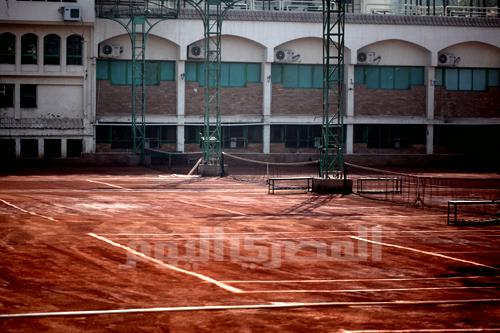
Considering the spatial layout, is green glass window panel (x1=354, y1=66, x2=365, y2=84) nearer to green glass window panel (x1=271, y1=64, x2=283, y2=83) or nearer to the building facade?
the building facade

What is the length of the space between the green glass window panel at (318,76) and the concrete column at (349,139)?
3.51 meters

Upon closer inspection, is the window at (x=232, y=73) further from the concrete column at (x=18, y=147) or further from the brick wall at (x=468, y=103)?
the brick wall at (x=468, y=103)

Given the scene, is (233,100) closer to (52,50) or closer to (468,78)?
(52,50)

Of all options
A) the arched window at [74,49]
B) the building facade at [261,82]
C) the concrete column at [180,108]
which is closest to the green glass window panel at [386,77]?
the building facade at [261,82]

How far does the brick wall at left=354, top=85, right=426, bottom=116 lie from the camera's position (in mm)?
61188

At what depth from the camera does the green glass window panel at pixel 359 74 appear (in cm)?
6091

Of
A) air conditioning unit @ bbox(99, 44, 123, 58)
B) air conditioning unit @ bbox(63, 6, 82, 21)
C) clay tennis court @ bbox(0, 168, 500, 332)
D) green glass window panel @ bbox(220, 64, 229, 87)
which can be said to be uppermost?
air conditioning unit @ bbox(63, 6, 82, 21)

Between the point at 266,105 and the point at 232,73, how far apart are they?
10.5 feet

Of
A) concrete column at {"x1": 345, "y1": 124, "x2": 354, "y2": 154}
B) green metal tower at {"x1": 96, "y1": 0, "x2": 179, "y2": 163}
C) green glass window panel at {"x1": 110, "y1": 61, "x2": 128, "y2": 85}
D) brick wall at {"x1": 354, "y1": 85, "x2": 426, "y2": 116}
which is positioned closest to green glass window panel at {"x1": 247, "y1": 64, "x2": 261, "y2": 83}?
green metal tower at {"x1": 96, "y1": 0, "x2": 179, "y2": 163}

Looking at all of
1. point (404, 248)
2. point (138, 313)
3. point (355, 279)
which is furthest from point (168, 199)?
point (138, 313)

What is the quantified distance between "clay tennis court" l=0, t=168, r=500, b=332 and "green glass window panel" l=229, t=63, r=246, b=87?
88.8 ft

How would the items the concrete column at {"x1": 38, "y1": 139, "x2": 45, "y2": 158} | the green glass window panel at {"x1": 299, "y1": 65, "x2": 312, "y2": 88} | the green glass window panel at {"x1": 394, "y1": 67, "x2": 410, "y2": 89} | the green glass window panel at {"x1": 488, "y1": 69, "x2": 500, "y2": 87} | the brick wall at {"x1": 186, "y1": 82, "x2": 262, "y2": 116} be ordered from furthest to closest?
the green glass window panel at {"x1": 488, "y1": 69, "x2": 500, "y2": 87} < the green glass window panel at {"x1": 394, "y1": 67, "x2": 410, "y2": 89} < the green glass window panel at {"x1": 299, "y1": 65, "x2": 312, "y2": 88} < the brick wall at {"x1": 186, "y1": 82, "x2": 262, "y2": 116} < the concrete column at {"x1": 38, "y1": 139, "x2": 45, "y2": 158}

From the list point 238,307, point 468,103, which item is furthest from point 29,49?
point 238,307

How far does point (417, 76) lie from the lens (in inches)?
2437
